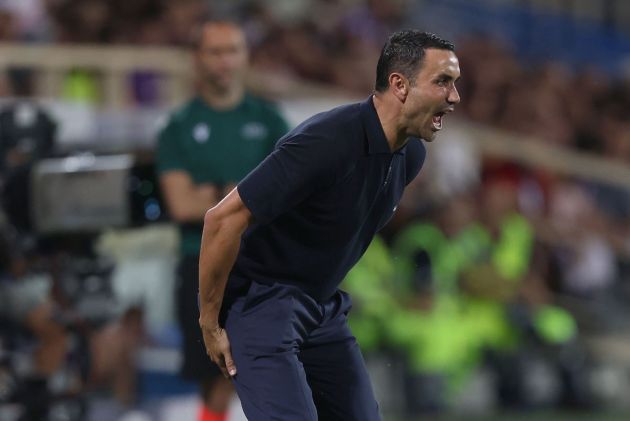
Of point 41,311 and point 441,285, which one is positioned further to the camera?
point 441,285

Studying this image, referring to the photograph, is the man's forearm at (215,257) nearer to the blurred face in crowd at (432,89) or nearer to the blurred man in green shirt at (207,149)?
the blurred face in crowd at (432,89)

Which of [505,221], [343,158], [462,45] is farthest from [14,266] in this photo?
[462,45]

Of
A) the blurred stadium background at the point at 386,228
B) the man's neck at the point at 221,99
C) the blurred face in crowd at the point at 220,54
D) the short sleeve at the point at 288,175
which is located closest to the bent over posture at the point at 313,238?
the short sleeve at the point at 288,175

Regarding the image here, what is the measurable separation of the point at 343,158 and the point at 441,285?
5272mm

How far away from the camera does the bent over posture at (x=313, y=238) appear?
14.2 ft

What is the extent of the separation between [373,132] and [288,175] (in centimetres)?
33

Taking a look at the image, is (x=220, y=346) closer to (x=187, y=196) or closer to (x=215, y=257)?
(x=215, y=257)

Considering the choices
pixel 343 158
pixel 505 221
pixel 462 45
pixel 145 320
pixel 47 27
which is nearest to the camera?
pixel 343 158

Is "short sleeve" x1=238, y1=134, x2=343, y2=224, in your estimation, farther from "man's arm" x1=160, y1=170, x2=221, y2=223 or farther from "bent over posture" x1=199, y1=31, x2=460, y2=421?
"man's arm" x1=160, y1=170, x2=221, y2=223

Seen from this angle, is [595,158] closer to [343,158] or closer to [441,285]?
[441,285]

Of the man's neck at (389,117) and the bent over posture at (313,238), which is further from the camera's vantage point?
the man's neck at (389,117)

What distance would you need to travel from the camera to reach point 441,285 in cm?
Result: 952

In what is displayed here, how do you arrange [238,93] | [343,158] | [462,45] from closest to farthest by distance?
[343,158], [238,93], [462,45]

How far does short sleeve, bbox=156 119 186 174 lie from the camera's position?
629cm
